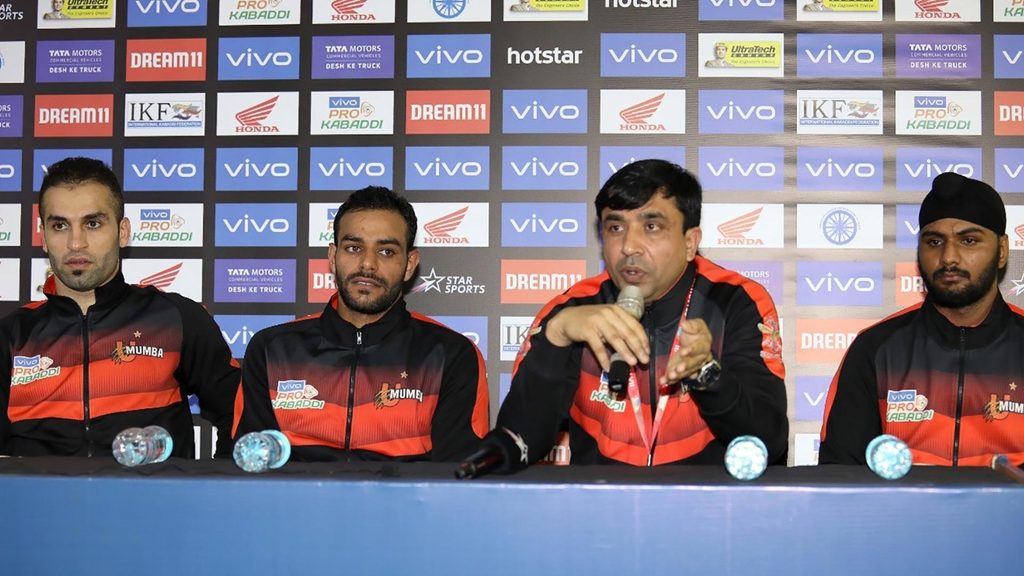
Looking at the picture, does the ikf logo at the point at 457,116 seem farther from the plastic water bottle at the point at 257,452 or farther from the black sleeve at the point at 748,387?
the plastic water bottle at the point at 257,452

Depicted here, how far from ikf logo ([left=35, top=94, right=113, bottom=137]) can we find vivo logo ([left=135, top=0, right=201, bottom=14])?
1.26 feet

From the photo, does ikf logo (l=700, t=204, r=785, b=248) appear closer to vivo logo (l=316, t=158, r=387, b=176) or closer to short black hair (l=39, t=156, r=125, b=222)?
vivo logo (l=316, t=158, r=387, b=176)

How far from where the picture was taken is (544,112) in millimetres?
3291

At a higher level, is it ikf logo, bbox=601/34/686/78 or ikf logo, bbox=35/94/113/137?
ikf logo, bbox=601/34/686/78

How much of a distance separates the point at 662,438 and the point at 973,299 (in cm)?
105

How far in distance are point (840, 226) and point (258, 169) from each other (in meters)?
2.26

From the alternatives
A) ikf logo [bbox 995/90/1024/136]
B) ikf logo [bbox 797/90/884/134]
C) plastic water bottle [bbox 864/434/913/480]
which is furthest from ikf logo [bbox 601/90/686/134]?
plastic water bottle [bbox 864/434/913/480]

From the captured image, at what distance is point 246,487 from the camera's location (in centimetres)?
116

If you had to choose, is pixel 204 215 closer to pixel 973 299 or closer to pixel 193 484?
pixel 193 484

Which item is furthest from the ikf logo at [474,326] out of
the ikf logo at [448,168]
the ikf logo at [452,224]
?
the ikf logo at [448,168]

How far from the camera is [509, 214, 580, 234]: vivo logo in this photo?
3270 mm

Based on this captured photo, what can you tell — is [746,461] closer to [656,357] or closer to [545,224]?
[656,357]

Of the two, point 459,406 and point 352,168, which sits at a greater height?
point 352,168

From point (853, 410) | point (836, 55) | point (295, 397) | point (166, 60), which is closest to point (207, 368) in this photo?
point (295, 397)
